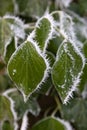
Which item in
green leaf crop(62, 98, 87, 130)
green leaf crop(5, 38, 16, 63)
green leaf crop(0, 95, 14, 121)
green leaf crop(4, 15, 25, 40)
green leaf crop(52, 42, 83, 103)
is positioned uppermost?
green leaf crop(4, 15, 25, 40)

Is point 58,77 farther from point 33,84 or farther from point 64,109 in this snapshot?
point 64,109

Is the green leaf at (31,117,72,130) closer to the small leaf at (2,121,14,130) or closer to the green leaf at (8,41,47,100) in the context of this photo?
the small leaf at (2,121,14,130)

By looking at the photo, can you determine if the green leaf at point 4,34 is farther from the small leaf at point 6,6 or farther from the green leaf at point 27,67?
the small leaf at point 6,6

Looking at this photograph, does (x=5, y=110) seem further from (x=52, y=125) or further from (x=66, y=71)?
(x=66, y=71)

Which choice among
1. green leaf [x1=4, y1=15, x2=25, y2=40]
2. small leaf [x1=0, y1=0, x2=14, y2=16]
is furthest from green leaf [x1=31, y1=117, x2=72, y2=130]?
small leaf [x1=0, y1=0, x2=14, y2=16]

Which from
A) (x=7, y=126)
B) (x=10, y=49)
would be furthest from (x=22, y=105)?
(x=10, y=49)

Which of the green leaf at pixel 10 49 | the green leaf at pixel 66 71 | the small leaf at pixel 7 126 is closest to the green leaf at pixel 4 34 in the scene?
the green leaf at pixel 10 49
